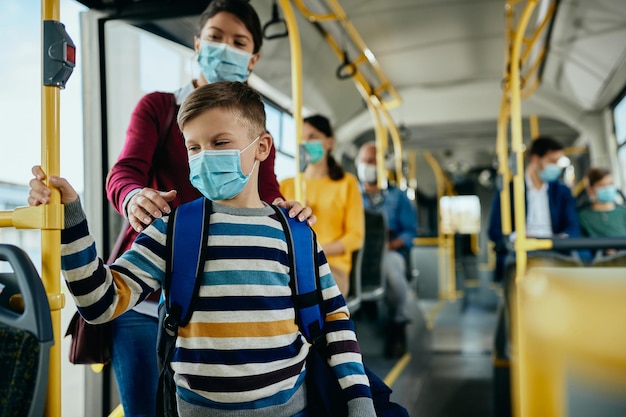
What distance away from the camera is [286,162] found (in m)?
4.91

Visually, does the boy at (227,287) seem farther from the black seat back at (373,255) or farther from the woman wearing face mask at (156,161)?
the black seat back at (373,255)

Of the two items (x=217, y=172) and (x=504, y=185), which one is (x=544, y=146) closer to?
(x=504, y=185)

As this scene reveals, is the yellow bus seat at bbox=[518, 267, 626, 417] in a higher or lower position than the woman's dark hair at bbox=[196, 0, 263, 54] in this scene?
lower

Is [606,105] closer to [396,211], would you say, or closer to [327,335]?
[396,211]

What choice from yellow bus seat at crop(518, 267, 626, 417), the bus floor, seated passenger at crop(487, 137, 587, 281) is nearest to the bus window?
the bus floor

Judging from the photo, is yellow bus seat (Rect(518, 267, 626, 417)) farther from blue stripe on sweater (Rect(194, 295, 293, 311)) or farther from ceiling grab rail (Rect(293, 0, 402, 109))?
ceiling grab rail (Rect(293, 0, 402, 109))

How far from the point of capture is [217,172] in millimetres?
1189

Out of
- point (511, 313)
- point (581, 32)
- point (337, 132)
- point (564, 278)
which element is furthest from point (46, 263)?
point (337, 132)

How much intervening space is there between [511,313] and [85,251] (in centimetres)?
331

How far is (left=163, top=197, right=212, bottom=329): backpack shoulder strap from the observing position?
3.71ft

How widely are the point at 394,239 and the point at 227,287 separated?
4030mm

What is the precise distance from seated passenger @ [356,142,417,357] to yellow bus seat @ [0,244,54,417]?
3.61 metres

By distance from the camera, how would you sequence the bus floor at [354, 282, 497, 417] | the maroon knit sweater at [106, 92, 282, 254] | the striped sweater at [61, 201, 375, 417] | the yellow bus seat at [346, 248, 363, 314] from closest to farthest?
1. the striped sweater at [61, 201, 375, 417]
2. the maroon knit sweater at [106, 92, 282, 254]
3. the yellow bus seat at [346, 248, 363, 314]
4. the bus floor at [354, 282, 497, 417]

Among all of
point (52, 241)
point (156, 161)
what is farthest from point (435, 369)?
point (52, 241)
